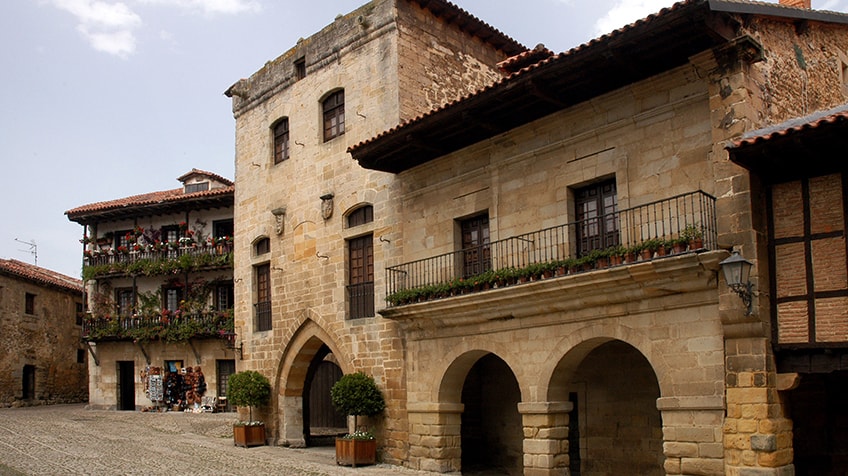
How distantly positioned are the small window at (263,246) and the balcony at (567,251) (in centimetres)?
547

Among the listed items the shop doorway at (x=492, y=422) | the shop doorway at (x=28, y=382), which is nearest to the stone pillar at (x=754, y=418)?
the shop doorway at (x=492, y=422)

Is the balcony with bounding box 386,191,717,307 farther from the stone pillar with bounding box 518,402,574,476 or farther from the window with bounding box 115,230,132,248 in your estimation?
the window with bounding box 115,230,132,248

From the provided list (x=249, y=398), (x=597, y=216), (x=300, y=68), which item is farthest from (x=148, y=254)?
(x=597, y=216)

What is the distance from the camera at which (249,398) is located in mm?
21469

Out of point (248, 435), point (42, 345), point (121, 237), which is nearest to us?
point (248, 435)

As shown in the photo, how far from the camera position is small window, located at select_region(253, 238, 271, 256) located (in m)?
22.6

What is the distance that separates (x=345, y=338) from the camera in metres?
19.3

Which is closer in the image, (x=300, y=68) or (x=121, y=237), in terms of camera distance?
(x=300, y=68)

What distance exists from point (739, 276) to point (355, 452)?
365 inches

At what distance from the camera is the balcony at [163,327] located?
3023 cm

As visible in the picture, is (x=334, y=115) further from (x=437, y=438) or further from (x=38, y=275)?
(x=38, y=275)

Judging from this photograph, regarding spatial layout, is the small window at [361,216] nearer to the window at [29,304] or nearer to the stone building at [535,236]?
the stone building at [535,236]

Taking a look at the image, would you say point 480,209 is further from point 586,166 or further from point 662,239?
point 662,239

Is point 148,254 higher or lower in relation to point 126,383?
higher
